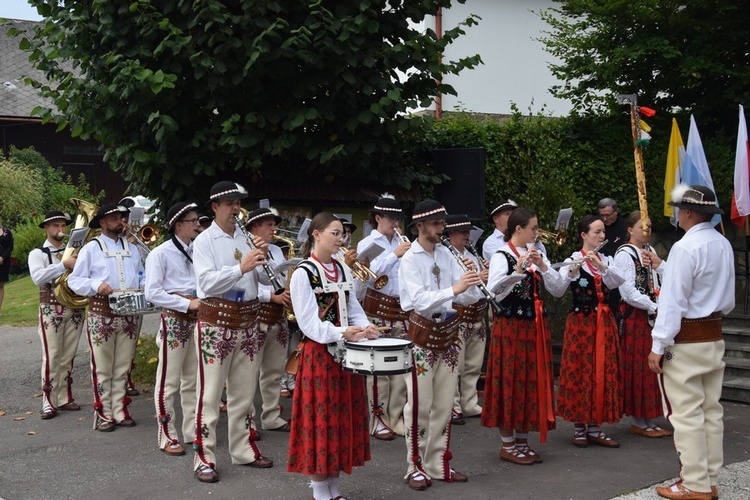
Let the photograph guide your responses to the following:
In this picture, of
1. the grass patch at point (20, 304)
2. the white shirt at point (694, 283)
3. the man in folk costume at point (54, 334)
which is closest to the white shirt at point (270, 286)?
the man in folk costume at point (54, 334)

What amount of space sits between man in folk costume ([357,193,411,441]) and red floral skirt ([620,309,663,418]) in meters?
2.01

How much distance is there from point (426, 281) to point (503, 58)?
40.9ft

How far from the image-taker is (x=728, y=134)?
13.1 m

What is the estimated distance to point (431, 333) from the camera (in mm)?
6336

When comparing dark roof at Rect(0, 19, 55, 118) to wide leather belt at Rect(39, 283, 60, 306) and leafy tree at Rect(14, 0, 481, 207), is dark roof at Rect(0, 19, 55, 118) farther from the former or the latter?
wide leather belt at Rect(39, 283, 60, 306)

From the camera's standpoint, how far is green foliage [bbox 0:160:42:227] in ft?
71.9

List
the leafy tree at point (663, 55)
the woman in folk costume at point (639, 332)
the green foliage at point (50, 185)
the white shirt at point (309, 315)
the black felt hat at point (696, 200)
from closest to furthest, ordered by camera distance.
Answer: the white shirt at point (309, 315)
the black felt hat at point (696, 200)
the woman in folk costume at point (639, 332)
the leafy tree at point (663, 55)
the green foliage at point (50, 185)

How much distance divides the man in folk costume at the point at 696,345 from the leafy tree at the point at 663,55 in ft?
21.6

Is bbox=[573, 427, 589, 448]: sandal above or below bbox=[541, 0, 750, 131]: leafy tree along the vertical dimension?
below

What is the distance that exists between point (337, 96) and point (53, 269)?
3.52 metres

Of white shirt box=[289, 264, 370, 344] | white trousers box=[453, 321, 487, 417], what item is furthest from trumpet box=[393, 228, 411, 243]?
white shirt box=[289, 264, 370, 344]

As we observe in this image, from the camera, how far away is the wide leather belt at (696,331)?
5.97 m

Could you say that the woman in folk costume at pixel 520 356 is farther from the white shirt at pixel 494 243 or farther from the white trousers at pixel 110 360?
the white trousers at pixel 110 360

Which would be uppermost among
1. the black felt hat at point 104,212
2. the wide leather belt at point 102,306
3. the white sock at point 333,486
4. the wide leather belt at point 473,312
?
the black felt hat at point 104,212
